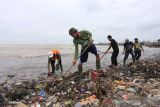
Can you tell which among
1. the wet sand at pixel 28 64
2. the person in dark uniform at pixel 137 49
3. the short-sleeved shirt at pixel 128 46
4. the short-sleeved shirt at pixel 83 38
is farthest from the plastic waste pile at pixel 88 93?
the person in dark uniform at pixel 137 49

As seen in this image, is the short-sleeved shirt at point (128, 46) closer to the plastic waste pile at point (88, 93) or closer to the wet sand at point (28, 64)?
the wet sand at point (28, 64)

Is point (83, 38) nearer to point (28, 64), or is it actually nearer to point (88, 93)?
point (88, 93)

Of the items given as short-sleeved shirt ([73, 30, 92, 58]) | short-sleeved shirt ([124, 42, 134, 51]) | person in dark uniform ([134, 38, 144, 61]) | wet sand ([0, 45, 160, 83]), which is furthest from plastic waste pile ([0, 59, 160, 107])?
person in dark uniform ([134, 38, 144, 61])

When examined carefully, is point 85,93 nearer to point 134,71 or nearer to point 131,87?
point 131,87

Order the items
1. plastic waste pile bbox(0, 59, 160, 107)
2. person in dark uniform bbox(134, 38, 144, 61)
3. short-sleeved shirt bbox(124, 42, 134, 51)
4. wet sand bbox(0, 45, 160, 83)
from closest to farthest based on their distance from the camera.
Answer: plastic waste pile bbox(0, 59, 160, 107), wet sand bbox(0, 45, 160, 83), short-sleeved shirt bbox(124, 42, 134, 51), person in dark uniform bbox(134, 38, 144, 61)

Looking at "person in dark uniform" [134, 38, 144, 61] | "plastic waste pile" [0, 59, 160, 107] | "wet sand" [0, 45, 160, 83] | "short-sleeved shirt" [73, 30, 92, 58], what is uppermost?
"short-sleeved shirt" [73, 30, 92, 58]

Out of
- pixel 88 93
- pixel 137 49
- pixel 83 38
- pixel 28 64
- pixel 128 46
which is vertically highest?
pixel 83 38

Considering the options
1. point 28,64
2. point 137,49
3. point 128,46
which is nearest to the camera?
point 128,46

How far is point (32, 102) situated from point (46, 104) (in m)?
0.55

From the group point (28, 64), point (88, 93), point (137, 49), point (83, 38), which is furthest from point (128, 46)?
point (88, 93)

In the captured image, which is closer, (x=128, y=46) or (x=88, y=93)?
(x=88, y=93)

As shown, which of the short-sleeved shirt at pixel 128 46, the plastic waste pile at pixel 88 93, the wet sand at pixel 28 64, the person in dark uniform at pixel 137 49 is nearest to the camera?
the plastic waste pile at pixel 88 93

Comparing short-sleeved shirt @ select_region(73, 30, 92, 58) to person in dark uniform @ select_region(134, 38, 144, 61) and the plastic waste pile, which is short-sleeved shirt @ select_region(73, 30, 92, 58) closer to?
the plastic waste pile

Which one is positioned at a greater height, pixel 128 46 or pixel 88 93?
pixel 128 46
